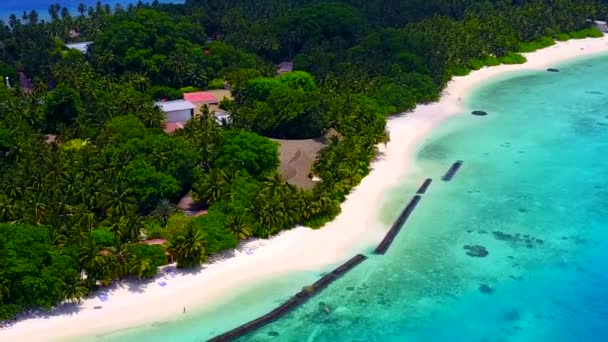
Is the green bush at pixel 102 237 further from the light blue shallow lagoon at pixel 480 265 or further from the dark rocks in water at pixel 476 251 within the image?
the dark rocks in water at pixel 476 251

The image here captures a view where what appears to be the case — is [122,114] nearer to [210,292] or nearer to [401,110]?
[210,292]

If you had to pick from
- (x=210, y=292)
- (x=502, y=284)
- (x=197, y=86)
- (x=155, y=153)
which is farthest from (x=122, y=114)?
(x=502, y=284)

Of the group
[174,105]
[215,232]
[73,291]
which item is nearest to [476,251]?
[215,232]

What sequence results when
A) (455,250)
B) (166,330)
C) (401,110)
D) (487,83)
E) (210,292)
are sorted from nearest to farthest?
1. (166,330)
2. (210,292)
3. (455,250)
4. (401,110)
5. (487,83)

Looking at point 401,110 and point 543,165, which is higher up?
point 401,110

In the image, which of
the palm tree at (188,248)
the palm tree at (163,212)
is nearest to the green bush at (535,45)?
the palm tree at (163,212)

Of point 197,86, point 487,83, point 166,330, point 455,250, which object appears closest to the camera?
point 166,330

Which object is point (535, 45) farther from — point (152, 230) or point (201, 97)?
point (152, 230)
